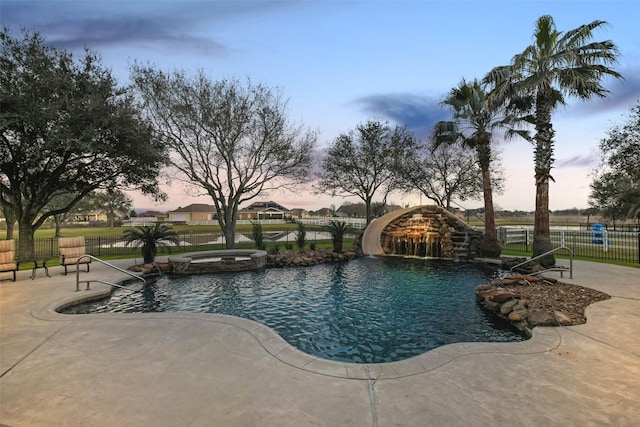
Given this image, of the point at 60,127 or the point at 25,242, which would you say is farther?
the point at 25,242

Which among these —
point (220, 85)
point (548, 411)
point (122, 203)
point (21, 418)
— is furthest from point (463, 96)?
point (122, 203)

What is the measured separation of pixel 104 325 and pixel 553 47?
16.0 metres

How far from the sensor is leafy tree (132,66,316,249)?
1745cm

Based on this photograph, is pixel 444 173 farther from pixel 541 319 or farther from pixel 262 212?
pixel 262 212

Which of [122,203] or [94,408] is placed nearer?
[94,408]

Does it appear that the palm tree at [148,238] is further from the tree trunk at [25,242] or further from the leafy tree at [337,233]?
the leafy tree at [337,233]

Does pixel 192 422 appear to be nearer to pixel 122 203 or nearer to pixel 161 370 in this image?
pixel 161 370

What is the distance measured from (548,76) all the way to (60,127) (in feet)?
62.8

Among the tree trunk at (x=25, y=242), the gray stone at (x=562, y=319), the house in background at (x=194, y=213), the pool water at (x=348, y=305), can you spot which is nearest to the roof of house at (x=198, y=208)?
the house in background at (x=194, y=213)

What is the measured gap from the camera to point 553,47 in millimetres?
11578

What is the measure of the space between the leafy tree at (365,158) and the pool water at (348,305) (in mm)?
16184

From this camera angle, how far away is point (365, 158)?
→ 27.9 m

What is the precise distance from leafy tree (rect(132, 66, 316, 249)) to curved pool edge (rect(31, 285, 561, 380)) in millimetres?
13006

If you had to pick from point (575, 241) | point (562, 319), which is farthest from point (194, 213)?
point (562, 319)
